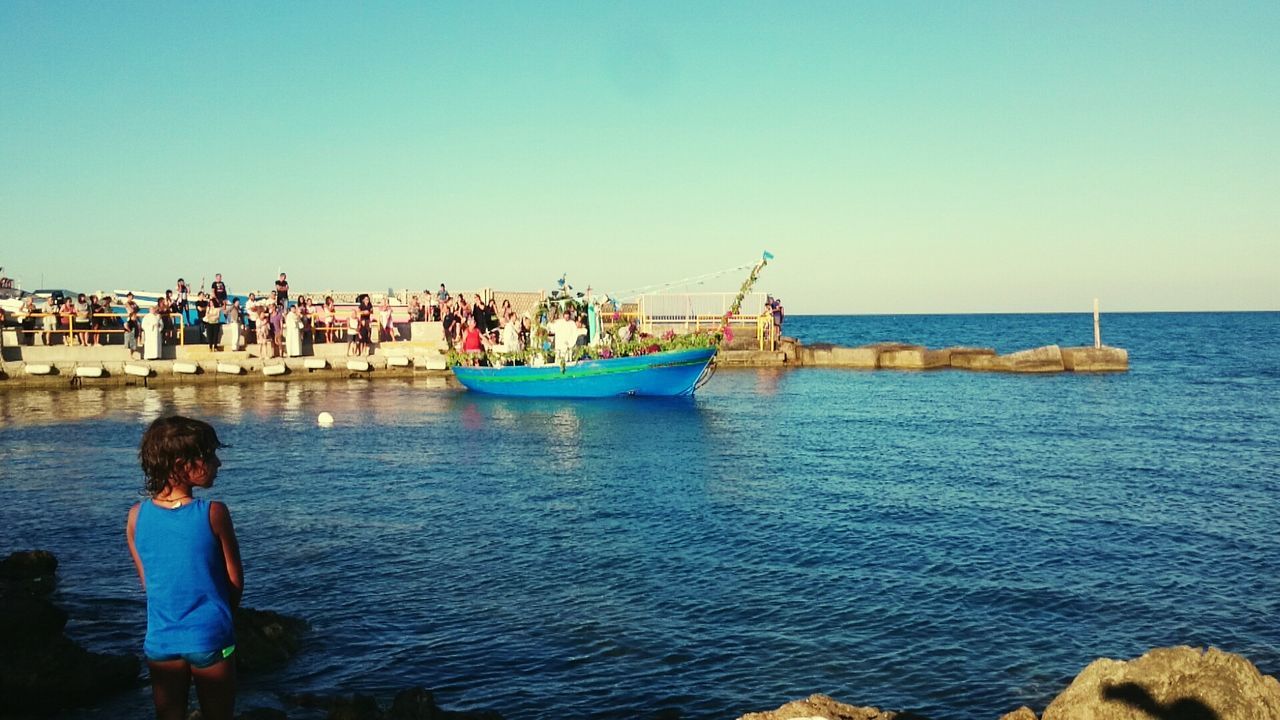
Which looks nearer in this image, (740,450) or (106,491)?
(106,491)

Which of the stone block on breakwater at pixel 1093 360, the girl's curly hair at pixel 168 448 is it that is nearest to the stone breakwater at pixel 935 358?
the stone block on breakwater at pixel 1093 360

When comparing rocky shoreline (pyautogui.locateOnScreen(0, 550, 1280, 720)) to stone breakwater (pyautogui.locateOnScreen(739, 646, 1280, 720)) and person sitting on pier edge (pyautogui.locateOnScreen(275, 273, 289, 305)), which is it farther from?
person sitting on pier edge (pyautogui.locateOnScreen(275, 273, 289, 305))

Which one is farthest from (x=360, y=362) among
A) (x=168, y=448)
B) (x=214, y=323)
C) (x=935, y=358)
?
(x=168, y=448)

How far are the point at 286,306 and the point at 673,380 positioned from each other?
53.7 feet

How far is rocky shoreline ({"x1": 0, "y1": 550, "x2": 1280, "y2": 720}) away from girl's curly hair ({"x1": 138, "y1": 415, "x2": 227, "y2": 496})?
2.78 meters

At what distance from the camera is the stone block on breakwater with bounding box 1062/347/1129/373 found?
41656 mm

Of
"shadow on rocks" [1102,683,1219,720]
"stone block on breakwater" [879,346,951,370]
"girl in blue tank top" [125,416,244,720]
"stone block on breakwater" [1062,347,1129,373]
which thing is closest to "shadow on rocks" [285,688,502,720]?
"girl in blue tank top" [125,416,244,720]

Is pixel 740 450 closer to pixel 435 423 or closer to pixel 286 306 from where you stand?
pixel 435 423

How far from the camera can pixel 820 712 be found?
5.93 metres

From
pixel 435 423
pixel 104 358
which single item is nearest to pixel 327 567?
pixel 435 423

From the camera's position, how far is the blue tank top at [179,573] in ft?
13.8

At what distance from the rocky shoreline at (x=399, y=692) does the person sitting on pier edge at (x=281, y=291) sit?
27928 mm

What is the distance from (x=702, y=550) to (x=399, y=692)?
17.6 feet

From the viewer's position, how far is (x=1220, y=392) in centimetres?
3466
